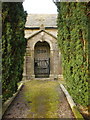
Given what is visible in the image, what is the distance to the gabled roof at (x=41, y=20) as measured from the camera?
13352mm

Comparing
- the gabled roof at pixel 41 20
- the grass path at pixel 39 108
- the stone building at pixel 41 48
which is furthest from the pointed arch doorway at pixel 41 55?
the grass path at pixel 39 108

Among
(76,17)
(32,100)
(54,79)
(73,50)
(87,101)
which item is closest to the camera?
(87,101)

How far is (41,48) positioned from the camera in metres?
13.7

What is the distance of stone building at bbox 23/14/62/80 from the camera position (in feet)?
39.5

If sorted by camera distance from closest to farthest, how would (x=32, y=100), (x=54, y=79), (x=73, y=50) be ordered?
(x=73, y=50), (x=32, y=100), (x=54, y=79)

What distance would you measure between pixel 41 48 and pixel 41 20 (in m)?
3.40

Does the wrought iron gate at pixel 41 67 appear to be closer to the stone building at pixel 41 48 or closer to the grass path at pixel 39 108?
the stone building at pixel 41 48

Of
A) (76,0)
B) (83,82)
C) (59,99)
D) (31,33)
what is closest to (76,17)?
(76,0)

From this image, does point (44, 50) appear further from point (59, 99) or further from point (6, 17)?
point (6, 17)

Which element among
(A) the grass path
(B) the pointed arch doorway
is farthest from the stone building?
(A) the grass path

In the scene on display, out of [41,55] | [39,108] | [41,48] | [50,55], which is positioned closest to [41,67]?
[41,55]

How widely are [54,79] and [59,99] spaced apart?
5.71 m

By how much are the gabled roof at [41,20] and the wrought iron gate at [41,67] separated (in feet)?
12.3

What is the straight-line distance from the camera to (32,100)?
5.97m
